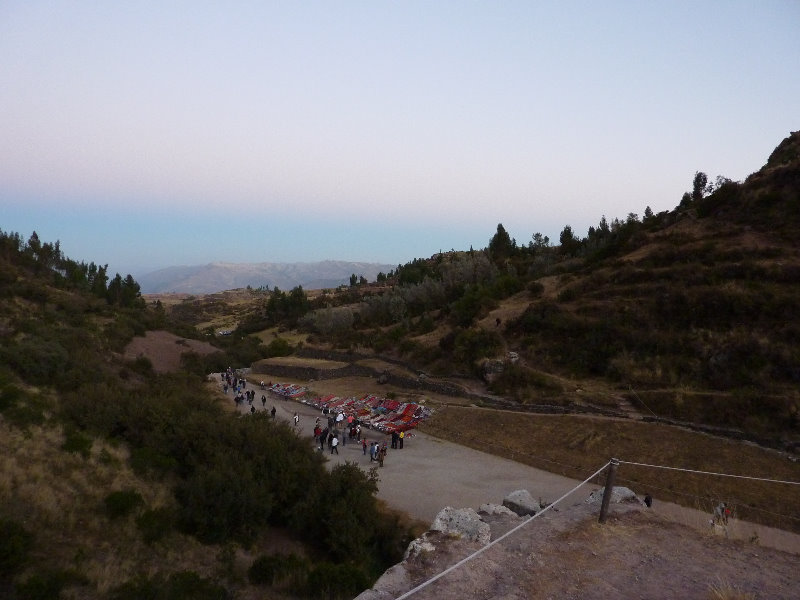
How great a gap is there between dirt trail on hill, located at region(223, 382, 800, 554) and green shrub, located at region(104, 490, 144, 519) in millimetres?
7079

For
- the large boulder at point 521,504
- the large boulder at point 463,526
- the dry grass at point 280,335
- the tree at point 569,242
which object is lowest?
the dry grass at point 280,335

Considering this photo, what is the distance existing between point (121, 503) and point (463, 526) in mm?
7611

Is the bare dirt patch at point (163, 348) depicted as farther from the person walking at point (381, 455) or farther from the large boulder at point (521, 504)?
the large boulder at point (521, 504)

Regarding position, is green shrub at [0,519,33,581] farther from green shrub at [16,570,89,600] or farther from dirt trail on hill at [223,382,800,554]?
dirt trail on hill at [223,382,800,554]

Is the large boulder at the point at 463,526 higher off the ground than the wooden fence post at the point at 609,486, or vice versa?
the wooden fence post at the point at 609,486

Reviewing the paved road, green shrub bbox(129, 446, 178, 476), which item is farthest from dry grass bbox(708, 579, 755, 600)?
green shrub bbox(129, 446, 178, 476)

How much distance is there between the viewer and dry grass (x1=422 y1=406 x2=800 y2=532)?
14032 mm

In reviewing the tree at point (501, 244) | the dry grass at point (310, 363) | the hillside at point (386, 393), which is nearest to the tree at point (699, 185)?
the hillside at point (386, 393)

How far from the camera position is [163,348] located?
37.3 meters

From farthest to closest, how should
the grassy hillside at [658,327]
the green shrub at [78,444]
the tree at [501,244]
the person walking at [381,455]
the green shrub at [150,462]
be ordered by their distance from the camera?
the tree at [501,244], the grassy hillside at [658,327], the person walking at [381,455], the green shrub at [150,462], the green shrub at [78,444]

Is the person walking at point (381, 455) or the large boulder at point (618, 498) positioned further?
the person walking at point (381, 455)

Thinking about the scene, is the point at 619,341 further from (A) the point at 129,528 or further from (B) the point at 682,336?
(A) the point at 129,528

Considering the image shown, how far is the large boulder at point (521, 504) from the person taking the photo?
8.52m

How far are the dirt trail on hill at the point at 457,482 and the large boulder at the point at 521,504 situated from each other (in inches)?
148
